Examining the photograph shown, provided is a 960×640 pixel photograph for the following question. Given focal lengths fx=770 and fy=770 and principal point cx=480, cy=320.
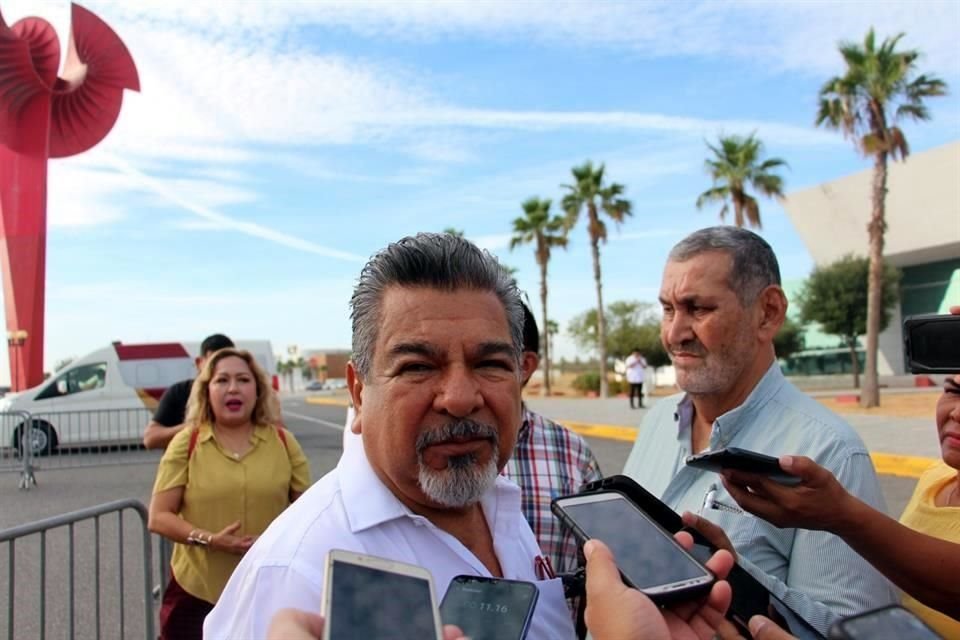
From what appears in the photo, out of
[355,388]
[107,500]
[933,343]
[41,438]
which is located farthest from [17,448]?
[933,343]

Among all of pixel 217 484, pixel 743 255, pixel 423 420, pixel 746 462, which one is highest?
pixel 743 255

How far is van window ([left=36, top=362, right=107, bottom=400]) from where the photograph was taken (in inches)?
642

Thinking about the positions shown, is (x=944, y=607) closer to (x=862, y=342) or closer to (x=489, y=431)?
(x=489, y=431)

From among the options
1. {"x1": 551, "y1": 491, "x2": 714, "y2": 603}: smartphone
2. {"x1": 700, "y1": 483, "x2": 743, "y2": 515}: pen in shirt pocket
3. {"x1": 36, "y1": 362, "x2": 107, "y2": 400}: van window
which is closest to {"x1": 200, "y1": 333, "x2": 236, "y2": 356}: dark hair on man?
{"x1": 700, "y1": 483, "x2": 743, "y2": 515}: pen in shirt pocket

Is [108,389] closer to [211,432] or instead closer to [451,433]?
[211,432]

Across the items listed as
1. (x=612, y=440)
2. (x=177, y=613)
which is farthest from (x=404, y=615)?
(x=612, y=440)

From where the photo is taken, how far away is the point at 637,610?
1.13 m

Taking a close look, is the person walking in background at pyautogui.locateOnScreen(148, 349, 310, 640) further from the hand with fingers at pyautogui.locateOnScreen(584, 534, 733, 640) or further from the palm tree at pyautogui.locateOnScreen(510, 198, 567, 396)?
the palm tree at pyautogui.locateOnScreen(510, 198, 567, 396)

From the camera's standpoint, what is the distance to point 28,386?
21.4m

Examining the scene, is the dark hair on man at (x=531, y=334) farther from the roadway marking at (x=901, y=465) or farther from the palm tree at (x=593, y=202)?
the palm tree at (x=593, y=202)

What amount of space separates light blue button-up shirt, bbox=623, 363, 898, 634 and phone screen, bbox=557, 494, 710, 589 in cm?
61

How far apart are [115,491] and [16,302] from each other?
1477 centimetres

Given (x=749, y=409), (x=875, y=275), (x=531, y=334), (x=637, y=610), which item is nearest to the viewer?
(x=637, y=610)

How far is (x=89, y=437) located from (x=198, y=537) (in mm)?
12231
